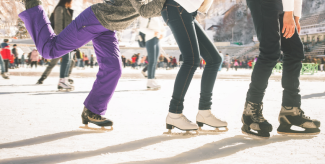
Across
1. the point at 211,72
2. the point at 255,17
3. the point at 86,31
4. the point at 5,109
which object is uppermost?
the point at 255,17

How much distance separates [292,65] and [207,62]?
0.55 m

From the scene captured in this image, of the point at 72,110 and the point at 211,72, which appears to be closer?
the point at 211,72

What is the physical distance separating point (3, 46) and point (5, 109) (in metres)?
7.83

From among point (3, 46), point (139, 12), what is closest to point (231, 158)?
point (139, 12)

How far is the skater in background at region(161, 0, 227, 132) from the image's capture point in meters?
1.78

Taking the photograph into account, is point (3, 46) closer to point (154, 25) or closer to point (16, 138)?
point (154, 25)

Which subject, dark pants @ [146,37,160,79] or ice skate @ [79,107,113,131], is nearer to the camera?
ice skate @ [79,107,113,131]

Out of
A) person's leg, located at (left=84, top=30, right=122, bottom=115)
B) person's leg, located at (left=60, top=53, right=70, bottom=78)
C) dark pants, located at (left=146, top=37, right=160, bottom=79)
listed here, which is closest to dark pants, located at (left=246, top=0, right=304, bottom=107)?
person's leg, located at (left=84, top=30, right=122, bottom=115)

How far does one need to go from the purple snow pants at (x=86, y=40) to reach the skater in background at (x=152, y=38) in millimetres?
2246

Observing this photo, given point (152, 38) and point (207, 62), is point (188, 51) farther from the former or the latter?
point (152, 38)

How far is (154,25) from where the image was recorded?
165 inches

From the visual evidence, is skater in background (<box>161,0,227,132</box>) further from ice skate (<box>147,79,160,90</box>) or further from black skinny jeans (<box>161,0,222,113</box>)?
ice skate (<box>147,79,160,90</box>)

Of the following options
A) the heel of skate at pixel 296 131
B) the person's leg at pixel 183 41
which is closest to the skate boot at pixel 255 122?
the heel of skate at pixel 296 131

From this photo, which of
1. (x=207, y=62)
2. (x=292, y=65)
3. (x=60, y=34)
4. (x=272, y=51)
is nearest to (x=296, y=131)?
(x=292, y=65)
